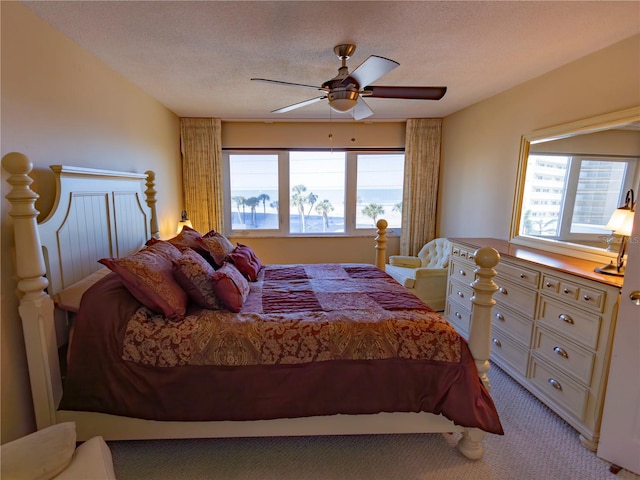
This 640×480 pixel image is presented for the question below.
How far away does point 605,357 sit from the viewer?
5.88 feet

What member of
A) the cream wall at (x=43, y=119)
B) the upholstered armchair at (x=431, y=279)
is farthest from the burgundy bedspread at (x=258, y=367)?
the upholstered armchair at (x=431, y=279)

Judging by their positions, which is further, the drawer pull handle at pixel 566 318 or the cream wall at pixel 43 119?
the drawer pull handle at pixel 566 318

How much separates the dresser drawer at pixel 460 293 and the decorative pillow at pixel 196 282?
2.28 meters

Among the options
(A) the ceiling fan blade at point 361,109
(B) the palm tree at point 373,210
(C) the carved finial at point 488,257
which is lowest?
(C) the carved finial at point 488,257

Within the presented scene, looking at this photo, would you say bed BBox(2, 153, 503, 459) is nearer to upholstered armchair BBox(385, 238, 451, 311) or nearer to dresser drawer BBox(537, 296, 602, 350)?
dresser drawer BBox(537, 296, 602, 350)

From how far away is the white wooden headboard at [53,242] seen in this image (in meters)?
1.50

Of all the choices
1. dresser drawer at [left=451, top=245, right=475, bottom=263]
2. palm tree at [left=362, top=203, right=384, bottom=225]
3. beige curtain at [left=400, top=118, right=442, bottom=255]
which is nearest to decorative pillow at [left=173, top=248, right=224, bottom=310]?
dresser drawer at [left=451, top=245, right=475, bottom=263]

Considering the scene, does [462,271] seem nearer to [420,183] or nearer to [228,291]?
[420,183]

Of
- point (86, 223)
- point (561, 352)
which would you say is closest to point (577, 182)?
point (561, 352)

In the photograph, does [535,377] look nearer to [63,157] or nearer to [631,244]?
[631,244]

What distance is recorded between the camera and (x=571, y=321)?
199cm

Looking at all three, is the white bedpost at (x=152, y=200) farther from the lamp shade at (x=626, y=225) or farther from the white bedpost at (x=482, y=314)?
the lamp shade at (x=626, y=225)

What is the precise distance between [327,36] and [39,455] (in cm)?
250

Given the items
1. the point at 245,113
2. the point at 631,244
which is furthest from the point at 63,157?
the point at 631,244
